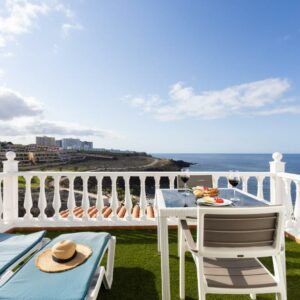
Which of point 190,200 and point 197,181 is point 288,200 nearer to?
point 197,181

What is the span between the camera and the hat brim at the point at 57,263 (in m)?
1.92

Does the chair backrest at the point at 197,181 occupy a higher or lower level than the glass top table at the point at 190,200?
higher

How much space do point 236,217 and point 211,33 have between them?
8.79 m

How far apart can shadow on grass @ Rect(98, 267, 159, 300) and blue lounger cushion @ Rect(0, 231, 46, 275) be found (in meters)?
0.82

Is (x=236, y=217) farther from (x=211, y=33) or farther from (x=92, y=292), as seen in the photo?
(x=211, y=33)

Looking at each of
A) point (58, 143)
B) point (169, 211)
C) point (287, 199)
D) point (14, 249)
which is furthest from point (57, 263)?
point (58, 143)

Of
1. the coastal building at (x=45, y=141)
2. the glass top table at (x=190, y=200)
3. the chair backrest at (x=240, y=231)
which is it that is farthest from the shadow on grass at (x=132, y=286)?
the coastal building at (x=45, y=141)

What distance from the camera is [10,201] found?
4574 mm

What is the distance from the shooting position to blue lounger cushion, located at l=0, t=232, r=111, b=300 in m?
1.54

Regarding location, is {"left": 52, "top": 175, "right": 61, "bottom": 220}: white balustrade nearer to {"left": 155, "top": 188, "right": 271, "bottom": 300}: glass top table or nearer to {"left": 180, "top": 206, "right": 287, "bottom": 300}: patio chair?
{"left": 155, "top": 188, "right": 271, "bottom": 300}: glass top table

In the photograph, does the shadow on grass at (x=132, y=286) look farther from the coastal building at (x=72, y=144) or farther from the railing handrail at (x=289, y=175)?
the coastal building at (x=72, y=144)

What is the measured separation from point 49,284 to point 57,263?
324 millimetres

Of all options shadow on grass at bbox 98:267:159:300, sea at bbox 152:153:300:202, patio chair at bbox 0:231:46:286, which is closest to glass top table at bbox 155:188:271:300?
shadow on grass at bbox 98:267:159:300

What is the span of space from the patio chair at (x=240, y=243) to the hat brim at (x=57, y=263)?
904 mm
